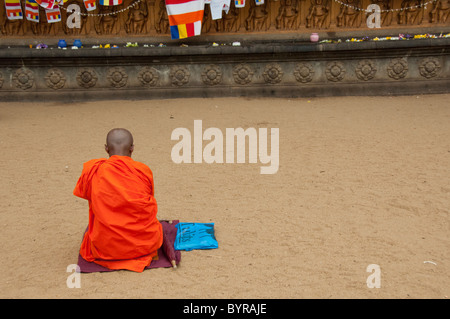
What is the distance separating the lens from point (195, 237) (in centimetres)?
457

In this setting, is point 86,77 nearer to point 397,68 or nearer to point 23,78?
point 23,78

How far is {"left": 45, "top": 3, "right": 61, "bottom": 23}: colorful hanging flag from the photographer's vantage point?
36.9 feet

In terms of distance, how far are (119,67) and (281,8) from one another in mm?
3638

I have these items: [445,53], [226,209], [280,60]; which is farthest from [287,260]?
[445,53]

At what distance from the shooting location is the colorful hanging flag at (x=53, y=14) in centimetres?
1126

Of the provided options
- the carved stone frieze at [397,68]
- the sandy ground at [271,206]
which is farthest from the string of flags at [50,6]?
the carved stone frieze at [397,68]

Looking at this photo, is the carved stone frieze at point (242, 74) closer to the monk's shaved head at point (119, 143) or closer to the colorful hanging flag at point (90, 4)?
the colorful hanging flag at point (90, 4)

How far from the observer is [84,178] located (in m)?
4.08

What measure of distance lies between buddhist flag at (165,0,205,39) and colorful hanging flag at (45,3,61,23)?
7.61ft

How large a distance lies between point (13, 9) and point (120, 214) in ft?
29.0

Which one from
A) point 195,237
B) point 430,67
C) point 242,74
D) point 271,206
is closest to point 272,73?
point 242,74

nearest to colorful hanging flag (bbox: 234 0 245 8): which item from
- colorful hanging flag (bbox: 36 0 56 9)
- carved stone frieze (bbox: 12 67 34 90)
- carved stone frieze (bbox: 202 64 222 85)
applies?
carved stone frieze (bbox: 202 64 222 85)

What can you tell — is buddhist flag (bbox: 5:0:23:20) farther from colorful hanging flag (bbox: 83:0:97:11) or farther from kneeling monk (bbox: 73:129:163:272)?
kneeling monk (bbox: 73:129:163:272)

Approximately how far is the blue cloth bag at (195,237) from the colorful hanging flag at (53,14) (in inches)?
314
